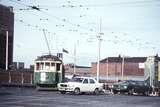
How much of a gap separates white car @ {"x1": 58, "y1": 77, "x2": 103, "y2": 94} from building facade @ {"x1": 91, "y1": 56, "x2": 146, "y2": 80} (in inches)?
2595

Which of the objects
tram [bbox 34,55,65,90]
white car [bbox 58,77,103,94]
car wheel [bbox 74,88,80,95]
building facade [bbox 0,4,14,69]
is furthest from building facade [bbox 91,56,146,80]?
car wheel [bbox 74,88,80,95]

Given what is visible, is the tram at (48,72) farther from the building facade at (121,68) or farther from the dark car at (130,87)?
the building facade at (121,68)

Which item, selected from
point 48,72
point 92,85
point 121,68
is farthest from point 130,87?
point 121,68

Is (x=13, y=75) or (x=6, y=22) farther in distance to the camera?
(x=6, y=22)

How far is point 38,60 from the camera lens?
4097 cm

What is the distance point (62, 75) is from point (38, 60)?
2798mm

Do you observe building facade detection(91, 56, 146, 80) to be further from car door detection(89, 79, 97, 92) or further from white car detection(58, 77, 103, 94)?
white car detection(58, 77, 103, 94)

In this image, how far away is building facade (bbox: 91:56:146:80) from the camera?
10681cm

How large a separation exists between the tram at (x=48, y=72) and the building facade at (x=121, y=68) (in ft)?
207

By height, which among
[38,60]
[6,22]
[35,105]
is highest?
[6,22]

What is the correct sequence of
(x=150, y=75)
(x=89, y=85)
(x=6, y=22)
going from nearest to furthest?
1. (x=89, y=85)
2. (x=150, y=75)
3. (x=6, y=22)

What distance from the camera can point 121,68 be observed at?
109 metres

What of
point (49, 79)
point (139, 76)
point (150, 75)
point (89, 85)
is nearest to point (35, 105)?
point (89, 85)

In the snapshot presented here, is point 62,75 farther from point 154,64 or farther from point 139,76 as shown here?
point 139,76
